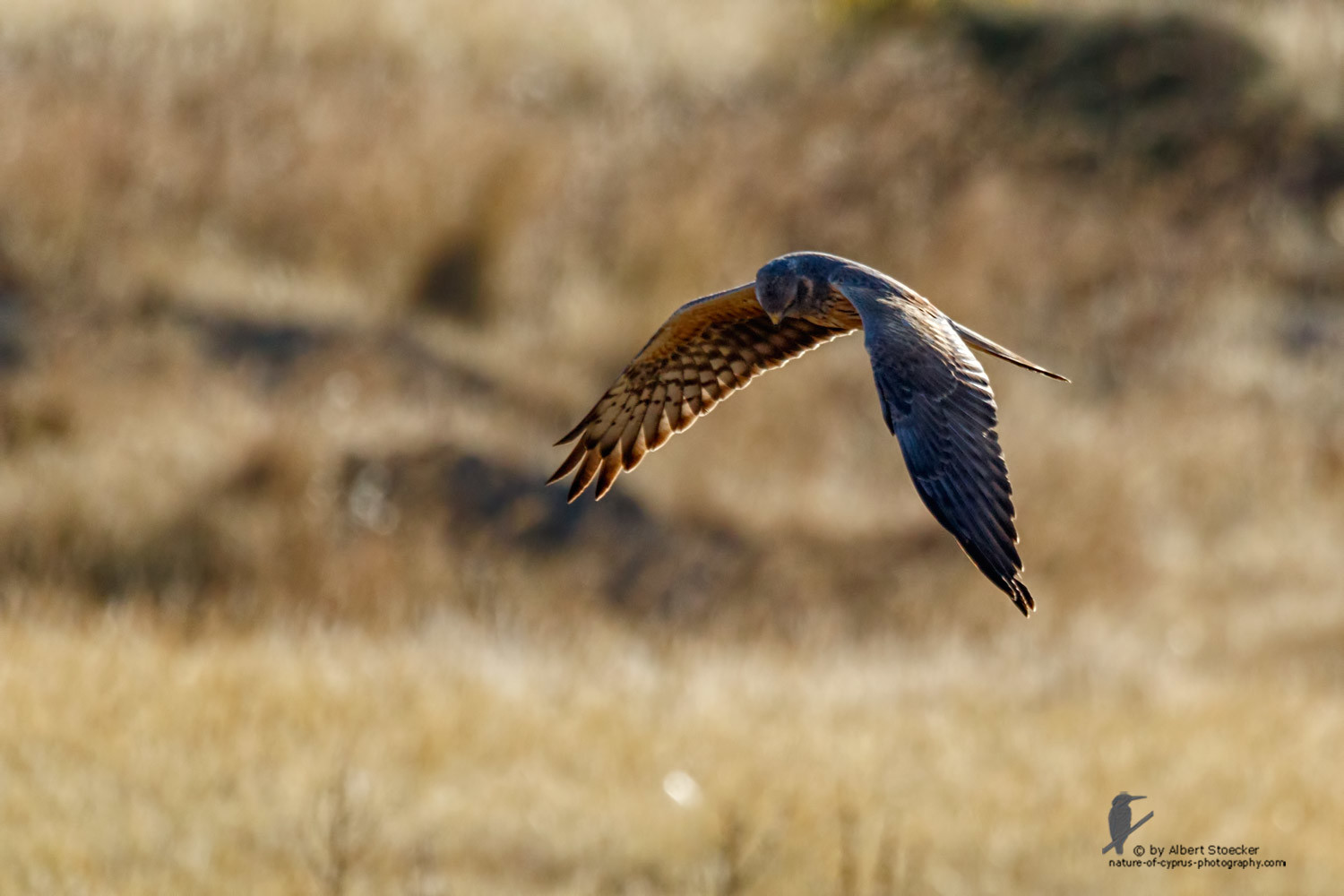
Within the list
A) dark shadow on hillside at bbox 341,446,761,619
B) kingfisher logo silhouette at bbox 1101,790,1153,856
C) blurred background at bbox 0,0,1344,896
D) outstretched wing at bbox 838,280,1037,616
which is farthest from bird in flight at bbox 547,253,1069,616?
dark shadow on hillside at bbox 341,446,761,619

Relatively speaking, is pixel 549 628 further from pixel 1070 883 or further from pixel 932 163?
pixel 932 163

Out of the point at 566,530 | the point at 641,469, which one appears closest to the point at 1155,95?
the point at 641,469

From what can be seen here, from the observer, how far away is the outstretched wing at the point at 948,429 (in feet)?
9.28

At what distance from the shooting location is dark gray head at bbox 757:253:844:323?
3.56 meters

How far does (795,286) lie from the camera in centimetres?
356

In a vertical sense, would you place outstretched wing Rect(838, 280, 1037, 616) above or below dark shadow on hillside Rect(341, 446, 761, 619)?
below

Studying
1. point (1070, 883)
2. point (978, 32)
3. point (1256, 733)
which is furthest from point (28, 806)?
point (978, 32)

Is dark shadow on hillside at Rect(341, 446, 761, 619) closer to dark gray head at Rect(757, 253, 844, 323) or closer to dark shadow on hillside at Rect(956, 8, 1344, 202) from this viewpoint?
dark gray head at Rect(757, 253, 844, 323)

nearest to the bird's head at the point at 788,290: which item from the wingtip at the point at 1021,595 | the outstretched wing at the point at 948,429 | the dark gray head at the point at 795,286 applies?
the dark gray head at the point at 795,286

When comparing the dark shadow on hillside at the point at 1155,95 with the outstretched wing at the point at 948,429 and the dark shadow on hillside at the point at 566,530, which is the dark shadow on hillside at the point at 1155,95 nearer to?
the dark shadow on hillside at the point at 566,530

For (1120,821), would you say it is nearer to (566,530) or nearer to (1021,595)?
(566,530)

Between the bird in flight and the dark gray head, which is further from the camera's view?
the dark gray head

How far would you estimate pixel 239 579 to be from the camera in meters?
8.49

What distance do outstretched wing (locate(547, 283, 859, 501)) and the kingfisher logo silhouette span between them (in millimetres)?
3018
